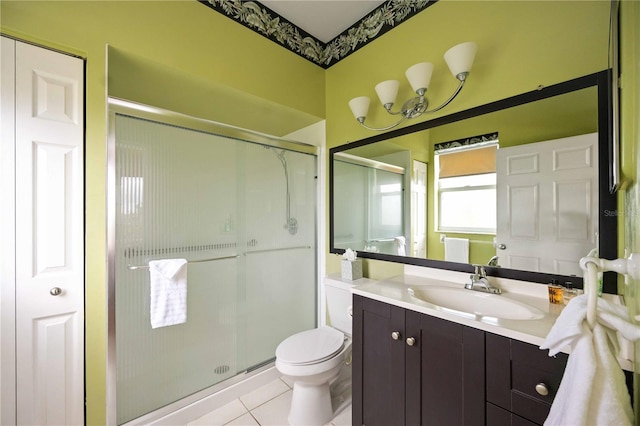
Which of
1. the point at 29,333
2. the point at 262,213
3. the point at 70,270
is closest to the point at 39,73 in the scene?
the point at 70,270

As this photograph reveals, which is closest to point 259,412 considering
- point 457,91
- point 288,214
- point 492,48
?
point 288,214

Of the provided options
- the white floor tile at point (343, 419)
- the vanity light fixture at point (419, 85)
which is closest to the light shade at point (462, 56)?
the vanity light fixture at point (419, 85)

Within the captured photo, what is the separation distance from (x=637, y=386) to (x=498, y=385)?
0.57 metres

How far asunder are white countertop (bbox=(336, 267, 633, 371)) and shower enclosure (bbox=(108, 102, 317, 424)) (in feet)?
2.65

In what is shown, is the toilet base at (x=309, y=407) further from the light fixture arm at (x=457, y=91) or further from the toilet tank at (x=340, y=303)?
the light fixture arm at (x=457, y=91)

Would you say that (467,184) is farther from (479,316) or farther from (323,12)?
(323,12)

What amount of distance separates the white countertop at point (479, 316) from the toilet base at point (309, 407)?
70 centimetres

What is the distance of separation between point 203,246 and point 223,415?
1092 millimetres

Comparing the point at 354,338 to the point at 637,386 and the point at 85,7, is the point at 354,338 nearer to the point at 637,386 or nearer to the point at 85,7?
the point at 637,386

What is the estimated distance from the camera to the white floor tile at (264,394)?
5.85 ft

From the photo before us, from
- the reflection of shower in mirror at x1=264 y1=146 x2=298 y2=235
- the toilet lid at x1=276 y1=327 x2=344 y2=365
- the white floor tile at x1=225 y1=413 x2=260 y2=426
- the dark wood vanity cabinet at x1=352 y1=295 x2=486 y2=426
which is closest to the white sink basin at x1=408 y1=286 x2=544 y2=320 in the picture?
the dark wood vanity cabinet at x1=352 y1=295 x2=486 y2=426

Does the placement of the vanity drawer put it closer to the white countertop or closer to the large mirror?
the white countertop

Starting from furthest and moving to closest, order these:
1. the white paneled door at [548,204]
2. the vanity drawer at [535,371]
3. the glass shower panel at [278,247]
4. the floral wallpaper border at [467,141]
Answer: the glass shower panel at [278,247]
the floral wallpaper border at [467,141]
the white paneled door at [548,204]
the vanity drawer at [535,371]

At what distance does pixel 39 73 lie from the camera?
1173 millimetres
